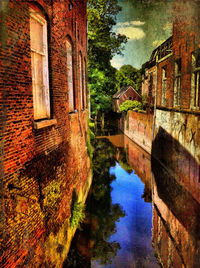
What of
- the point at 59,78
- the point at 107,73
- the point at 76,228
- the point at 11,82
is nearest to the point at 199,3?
the point at 59,78

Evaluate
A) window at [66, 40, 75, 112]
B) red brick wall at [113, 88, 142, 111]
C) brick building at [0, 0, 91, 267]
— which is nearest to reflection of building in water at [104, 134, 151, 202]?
window at [66, 40, 75, 112]

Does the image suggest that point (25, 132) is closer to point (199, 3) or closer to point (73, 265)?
point (73, 265)

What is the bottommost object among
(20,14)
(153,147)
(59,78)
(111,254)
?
(111,254)

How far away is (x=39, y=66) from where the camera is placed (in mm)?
4730

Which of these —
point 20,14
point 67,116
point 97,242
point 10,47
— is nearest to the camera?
point 10,47

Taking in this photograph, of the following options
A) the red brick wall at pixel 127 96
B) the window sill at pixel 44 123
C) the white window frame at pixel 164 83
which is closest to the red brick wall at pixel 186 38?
the white window frame at pixel 164 83

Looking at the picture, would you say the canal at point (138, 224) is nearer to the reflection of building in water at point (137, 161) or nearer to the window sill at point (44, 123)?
the reflection of building in water at point (137, 161)

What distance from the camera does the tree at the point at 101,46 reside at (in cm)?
1981

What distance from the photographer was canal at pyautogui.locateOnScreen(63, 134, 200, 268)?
638 cm

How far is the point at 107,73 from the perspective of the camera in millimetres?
24969

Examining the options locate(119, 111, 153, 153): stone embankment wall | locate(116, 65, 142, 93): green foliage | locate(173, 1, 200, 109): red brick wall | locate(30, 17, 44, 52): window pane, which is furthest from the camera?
locate(116, 65, 142, 93): green foliage

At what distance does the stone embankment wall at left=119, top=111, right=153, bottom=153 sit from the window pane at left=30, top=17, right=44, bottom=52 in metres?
13.8

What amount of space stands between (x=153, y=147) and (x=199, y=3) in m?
9.78

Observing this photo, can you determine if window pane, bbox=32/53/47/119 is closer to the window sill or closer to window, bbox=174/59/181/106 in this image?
the window sill
